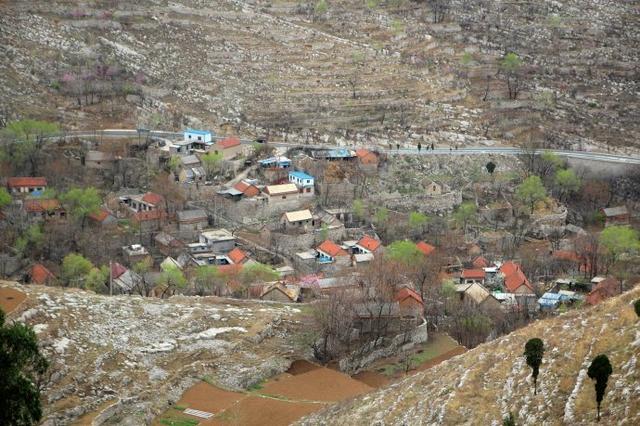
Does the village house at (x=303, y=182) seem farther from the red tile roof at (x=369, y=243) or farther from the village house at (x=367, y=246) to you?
the village house at (x=367, y=246)

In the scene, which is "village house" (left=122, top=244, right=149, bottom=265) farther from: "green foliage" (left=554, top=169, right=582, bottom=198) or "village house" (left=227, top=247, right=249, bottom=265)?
"green foliage" (left=554, top=169, right=582, bottom=198)

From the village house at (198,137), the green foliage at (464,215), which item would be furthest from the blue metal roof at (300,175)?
the green foliage at (464,215)

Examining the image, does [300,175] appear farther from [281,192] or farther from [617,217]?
[617,217]

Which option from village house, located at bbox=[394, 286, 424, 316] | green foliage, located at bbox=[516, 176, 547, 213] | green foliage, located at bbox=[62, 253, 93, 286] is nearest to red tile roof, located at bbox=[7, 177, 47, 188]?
green foliage, located at bbox=[62, 253, 93, 286]

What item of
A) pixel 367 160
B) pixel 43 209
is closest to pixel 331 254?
pixel 367 160

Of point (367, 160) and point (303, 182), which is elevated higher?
point (367, 160)
